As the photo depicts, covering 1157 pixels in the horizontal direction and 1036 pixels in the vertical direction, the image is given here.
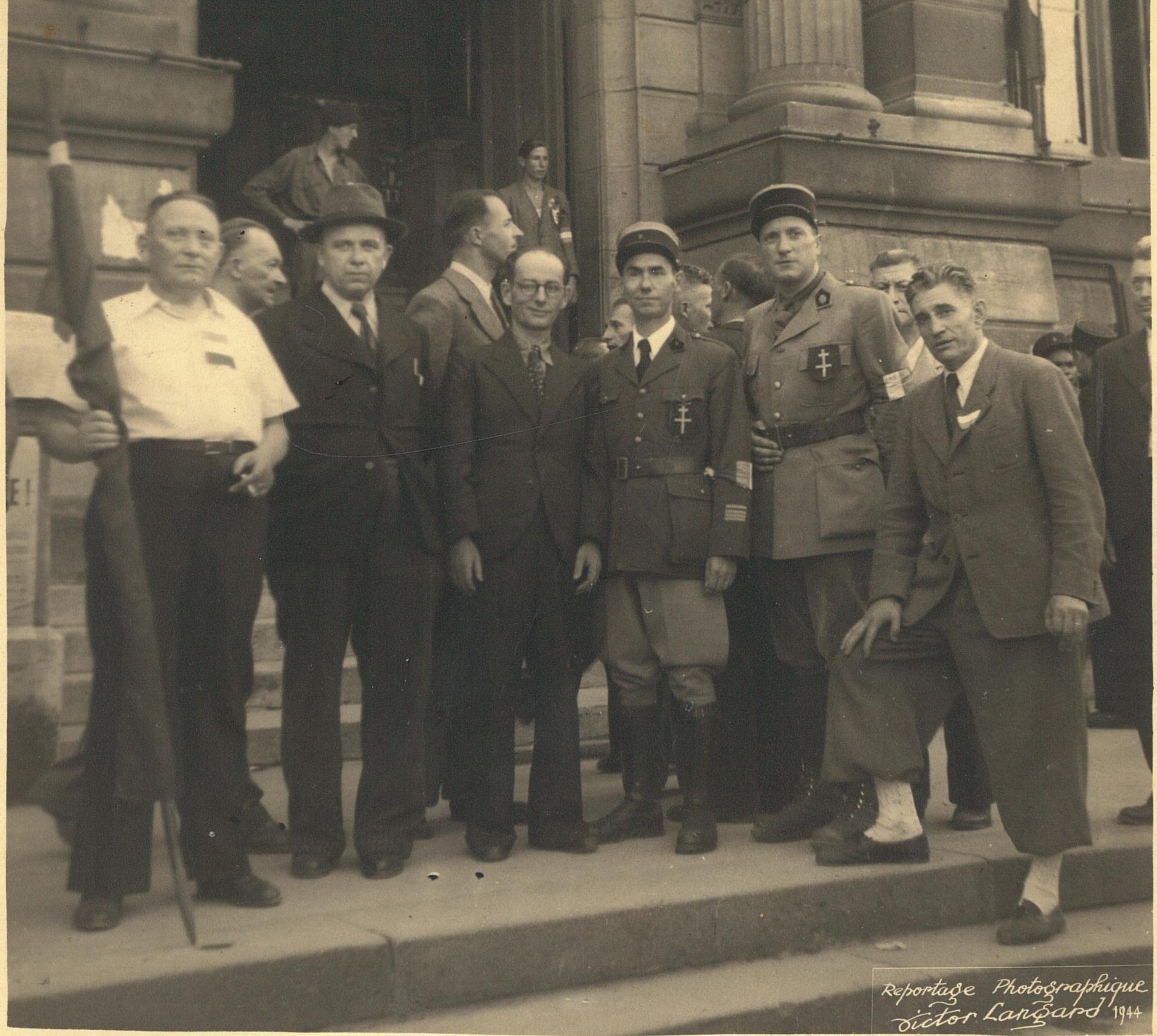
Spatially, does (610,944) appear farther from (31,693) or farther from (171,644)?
(31,693)

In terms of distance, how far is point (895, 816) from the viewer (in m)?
4.68

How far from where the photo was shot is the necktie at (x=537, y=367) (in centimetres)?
477

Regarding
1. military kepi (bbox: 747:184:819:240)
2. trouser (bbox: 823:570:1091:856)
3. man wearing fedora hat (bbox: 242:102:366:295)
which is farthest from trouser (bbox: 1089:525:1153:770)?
man wearing fedora hat (bbox: 242:102:366:295)

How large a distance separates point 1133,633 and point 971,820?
898mm

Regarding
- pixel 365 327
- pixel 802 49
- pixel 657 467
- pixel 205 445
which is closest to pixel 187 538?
pixel 205 445

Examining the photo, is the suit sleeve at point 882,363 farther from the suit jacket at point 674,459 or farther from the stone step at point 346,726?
the stone step at point 346,726

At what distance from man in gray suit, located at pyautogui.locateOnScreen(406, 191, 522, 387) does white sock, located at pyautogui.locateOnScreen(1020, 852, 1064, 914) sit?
2.45 meters

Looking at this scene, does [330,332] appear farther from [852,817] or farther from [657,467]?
[852,817]

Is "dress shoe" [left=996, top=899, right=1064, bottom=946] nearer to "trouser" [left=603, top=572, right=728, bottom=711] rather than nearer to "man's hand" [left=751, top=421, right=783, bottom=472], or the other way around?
"trouser" [left=603, top=572, right=728, bottom=711]

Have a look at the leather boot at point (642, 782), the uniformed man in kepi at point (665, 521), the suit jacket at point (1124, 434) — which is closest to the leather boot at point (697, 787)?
the uniformed man in kepi at point (665, 521)

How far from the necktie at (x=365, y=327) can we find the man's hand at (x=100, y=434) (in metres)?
0.86

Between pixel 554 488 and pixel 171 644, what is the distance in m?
1.34

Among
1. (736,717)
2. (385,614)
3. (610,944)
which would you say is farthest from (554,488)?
(610,944)

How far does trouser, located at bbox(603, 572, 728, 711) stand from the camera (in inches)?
189
